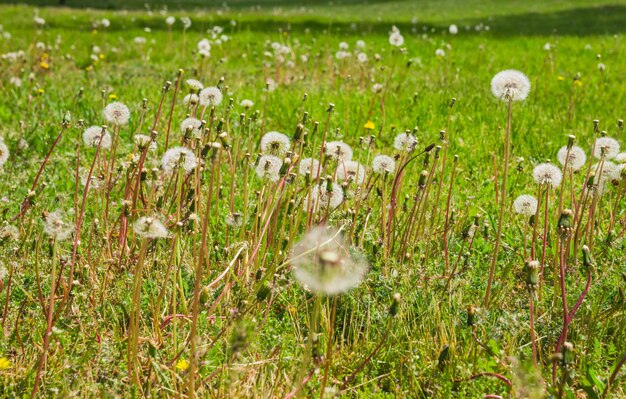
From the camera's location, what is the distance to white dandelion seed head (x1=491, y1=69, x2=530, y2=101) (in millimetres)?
2131

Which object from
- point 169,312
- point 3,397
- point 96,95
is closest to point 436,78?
point 96,95

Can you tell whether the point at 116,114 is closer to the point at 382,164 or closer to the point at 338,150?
the point at 338,150

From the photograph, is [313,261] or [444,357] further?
[313,261]

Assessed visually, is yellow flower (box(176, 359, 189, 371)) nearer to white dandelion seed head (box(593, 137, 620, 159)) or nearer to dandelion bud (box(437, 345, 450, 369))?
dandelion bud (box(437, 345, 450, 369))

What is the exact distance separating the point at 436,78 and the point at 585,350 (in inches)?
199

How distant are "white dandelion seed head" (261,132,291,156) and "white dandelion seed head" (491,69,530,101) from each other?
872mm

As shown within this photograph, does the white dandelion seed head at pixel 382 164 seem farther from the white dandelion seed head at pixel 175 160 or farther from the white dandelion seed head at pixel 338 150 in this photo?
the white dandelion seed head at pixel 175 160

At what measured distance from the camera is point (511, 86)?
Result: 84.4 inches

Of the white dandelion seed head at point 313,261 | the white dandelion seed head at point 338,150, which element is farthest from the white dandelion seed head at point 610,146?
the white dandelion seed head at point 313,261

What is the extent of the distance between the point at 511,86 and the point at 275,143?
0.97 metres

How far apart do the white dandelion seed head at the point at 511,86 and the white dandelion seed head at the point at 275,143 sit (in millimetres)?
872

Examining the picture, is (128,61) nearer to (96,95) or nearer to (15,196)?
(96,95)

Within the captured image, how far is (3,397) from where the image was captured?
1.73m

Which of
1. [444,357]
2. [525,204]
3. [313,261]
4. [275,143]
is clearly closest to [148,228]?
[313,261]
